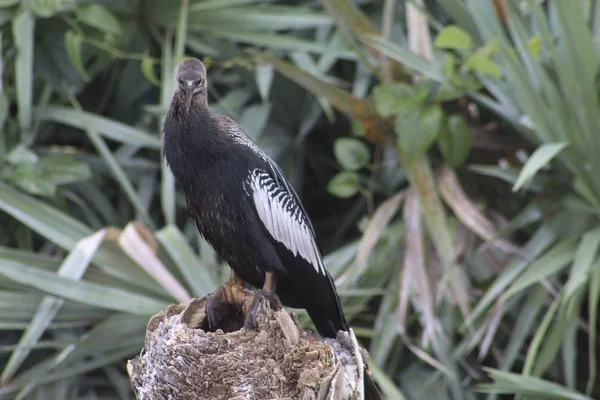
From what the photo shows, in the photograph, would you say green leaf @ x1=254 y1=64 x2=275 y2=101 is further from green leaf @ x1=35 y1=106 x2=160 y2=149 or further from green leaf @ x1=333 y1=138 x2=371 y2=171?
green leaf @ x1=35 y1=106 x2=160 y2=149

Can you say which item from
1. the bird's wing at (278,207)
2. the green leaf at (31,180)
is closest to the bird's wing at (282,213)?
the bird's wing at (278,207)

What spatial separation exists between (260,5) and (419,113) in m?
1.27

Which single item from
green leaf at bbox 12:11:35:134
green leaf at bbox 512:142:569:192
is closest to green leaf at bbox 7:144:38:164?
green leaf at bbox 12:11:35:134

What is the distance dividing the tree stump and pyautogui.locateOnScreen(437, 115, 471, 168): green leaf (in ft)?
6.05

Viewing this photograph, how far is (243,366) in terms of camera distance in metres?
2.41

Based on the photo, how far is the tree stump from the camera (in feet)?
7.76

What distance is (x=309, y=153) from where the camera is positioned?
5262mm

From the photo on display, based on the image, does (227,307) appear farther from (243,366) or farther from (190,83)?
(190,83)

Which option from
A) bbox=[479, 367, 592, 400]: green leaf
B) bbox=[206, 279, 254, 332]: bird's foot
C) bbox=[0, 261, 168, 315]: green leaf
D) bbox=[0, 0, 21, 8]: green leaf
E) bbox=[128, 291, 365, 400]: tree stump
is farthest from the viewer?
bbox=[0, 0, 21, 8]: green leaf

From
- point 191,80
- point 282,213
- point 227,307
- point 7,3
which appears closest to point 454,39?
point 282,213

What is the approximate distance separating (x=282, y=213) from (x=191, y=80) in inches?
21.9

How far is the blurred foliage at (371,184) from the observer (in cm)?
392

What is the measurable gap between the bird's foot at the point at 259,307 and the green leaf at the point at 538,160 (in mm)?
1134

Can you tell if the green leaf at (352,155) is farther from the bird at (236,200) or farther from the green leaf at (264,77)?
the bird at (236,200)
